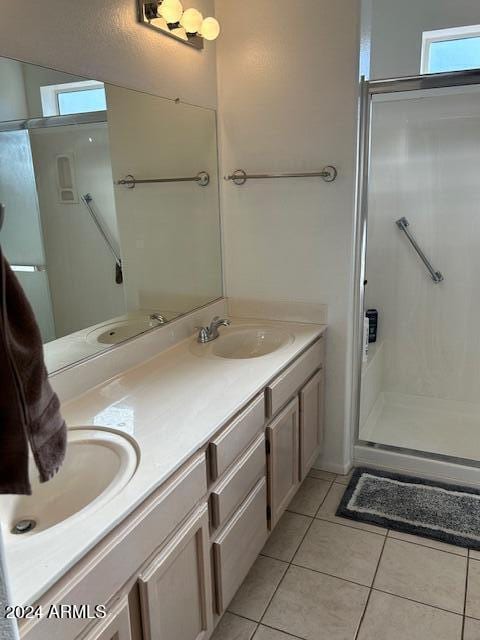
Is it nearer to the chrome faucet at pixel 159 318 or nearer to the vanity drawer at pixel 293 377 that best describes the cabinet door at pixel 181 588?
the vanity drawer at pixel 293 377

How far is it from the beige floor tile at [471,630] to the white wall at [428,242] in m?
1.77

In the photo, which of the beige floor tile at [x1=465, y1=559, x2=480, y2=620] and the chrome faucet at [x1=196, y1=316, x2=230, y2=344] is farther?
the chrome faucet at [x1=196, y1=316, x2=230, y2=344]

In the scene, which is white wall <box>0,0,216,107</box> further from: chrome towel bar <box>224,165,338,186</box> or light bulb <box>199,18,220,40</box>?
chrome towel bar <box>224,165,338,186</box>

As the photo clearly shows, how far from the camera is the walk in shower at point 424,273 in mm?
3045

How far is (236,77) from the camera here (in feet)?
8.07

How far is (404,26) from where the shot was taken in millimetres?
3135

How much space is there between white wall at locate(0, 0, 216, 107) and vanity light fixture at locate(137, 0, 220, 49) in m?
0.03

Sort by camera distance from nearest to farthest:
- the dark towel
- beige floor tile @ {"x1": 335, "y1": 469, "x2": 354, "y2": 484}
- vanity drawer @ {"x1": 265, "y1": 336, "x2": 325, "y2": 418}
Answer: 1. the dark towel
2. vanity drawer @ {"x1": 265, "y1": 336, "x2": 325, "y2": 418}
3. beige floor tile @ {"x1": 335, "y1": 469, "x2": 354, "y2": 484}

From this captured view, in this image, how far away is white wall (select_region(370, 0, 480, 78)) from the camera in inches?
120

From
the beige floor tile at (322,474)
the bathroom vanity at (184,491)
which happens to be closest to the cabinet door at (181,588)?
the bathroom vanity at (184,491)

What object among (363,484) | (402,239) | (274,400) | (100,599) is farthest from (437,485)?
(100,599)

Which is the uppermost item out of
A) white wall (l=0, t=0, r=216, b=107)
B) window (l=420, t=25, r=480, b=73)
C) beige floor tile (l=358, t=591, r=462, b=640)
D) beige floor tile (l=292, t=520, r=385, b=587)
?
window (l=420, t=25, r=480, b=73)

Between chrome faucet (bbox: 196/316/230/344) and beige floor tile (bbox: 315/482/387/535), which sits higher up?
chrome faucet (bbox: 196/316/230/344)

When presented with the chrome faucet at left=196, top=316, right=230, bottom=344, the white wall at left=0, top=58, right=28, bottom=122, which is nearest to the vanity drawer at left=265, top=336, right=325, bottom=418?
the chrome faucet at left=196, top=316, right=230, bottom=344
